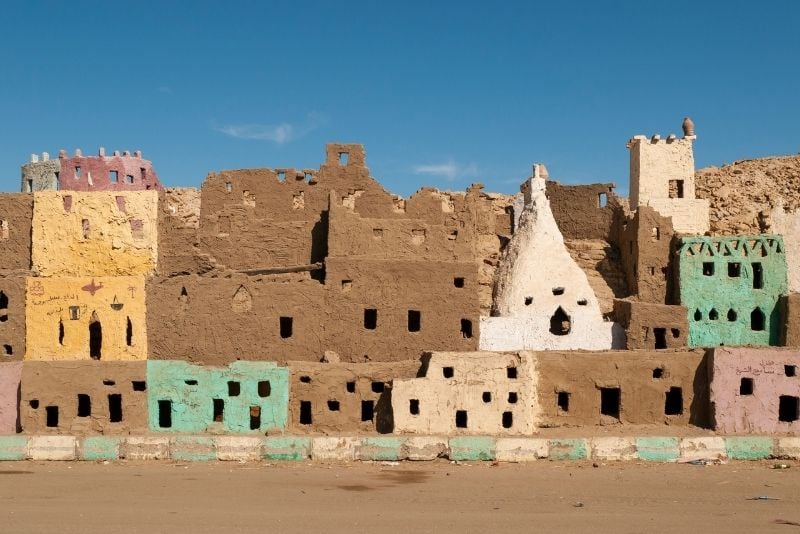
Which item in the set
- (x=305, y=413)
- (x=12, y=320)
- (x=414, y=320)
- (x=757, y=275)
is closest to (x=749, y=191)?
(x=757, y=275)

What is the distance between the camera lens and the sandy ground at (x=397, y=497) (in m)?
18.9

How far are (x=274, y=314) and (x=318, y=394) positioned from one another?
10.0 feet

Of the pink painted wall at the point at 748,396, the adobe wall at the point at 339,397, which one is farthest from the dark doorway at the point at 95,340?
the pink painted wall at the point at 748,396

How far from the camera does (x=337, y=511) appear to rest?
1991 centimetres

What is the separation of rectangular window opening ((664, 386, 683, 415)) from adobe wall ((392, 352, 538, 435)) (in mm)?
3991

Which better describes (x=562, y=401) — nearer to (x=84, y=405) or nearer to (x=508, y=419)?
(x=508, y=419)

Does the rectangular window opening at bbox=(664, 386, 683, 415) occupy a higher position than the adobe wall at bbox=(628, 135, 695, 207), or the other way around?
the adobe wall at bbox=(628, 135, 695, 207)

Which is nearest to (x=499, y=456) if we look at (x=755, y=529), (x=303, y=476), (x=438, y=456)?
(x=438, y=456)

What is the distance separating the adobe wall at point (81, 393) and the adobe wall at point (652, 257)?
52.9ft

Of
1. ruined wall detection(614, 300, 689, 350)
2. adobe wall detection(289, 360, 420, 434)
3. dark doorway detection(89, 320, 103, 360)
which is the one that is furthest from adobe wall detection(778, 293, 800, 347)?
dark doorway detection(89, 320, 103, 360)

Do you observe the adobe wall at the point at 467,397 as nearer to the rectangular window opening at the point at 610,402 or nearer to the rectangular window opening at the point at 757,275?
the rectangular window opening at the point at 610,402

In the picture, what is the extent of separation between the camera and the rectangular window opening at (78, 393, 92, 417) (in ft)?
88.7

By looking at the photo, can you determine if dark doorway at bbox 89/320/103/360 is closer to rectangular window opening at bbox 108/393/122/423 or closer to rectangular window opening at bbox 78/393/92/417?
rectangular window opening at bbox 78/393/92/417

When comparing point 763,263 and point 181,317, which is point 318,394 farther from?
point 763,263
